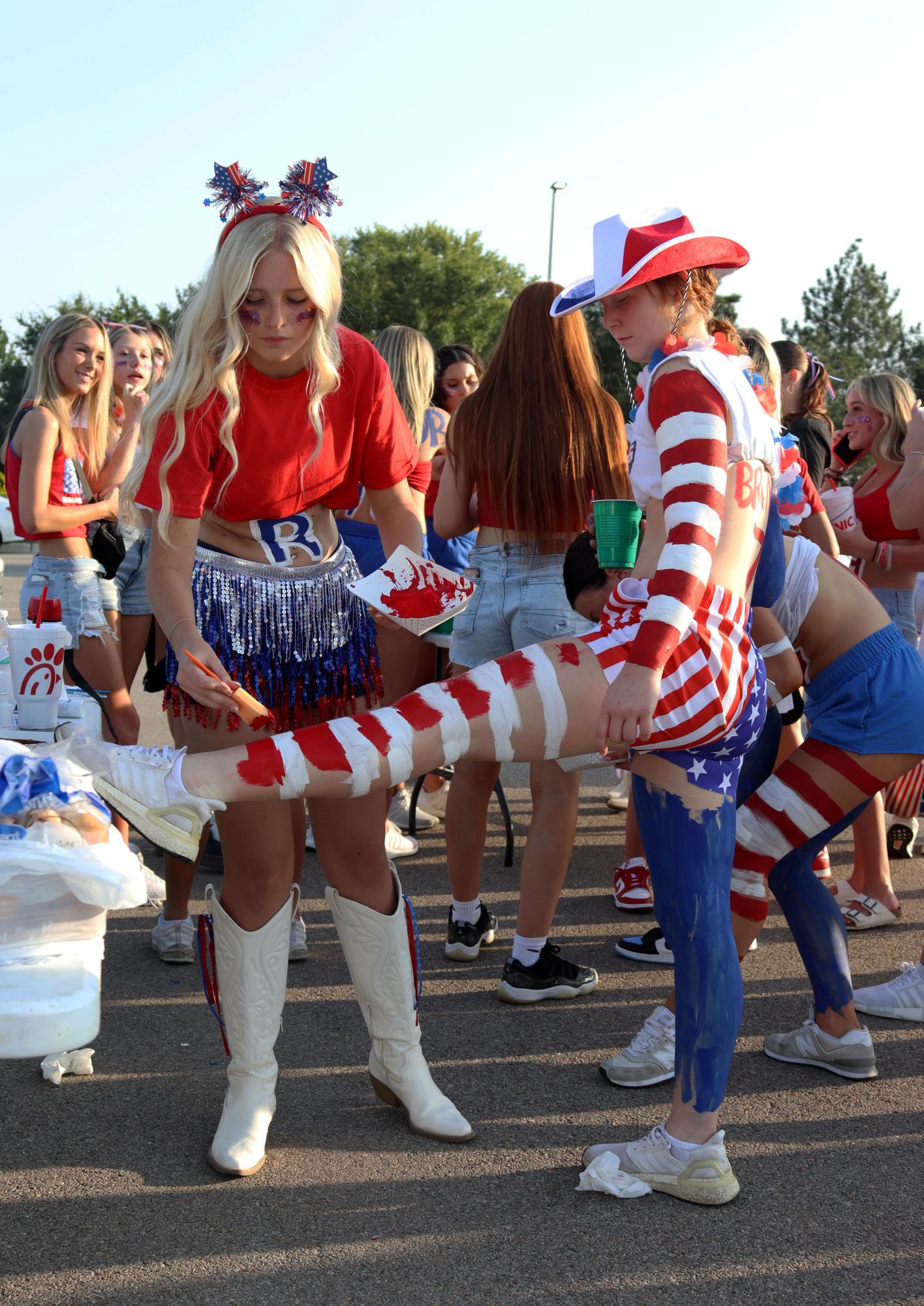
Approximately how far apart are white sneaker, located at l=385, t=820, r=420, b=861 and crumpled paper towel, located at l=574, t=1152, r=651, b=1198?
2.44 metres

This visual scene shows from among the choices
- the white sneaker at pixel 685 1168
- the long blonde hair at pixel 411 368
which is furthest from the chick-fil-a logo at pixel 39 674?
the long blonde hair at pixel 411 368

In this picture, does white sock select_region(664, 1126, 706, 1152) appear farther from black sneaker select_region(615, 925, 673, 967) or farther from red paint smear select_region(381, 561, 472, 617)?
black sneaker select_region(615, 925, 673, 967)

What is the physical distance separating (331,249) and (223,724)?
1079 millimetres

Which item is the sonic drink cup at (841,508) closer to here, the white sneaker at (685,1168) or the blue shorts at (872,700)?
the blue shorts at (872,700)

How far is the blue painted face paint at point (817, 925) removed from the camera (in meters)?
3.06

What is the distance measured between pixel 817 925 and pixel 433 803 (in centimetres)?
281

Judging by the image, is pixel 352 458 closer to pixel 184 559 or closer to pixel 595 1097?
pixel 184 559

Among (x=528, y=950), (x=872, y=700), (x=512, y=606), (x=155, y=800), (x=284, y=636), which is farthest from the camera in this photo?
(x=512, y=606)

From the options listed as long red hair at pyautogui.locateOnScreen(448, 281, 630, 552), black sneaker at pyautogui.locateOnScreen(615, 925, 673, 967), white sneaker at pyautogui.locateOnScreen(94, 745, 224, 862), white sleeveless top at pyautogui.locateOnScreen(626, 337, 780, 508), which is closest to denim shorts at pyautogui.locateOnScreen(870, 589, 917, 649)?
long red hair at pyautogui.locateOnScreen(448, 281, 630, 552)

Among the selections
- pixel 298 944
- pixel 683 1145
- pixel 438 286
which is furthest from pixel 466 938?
pixel 438 286

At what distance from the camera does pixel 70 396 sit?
4637 millimetres

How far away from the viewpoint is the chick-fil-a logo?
7.73 feet

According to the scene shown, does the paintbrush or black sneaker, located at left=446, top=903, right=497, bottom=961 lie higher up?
the paintbrush

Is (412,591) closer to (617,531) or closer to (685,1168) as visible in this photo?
(617,531)
